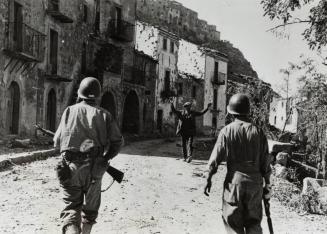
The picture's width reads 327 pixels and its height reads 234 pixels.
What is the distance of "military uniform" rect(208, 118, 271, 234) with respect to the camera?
16.0ft

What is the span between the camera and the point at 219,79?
4616 centimetres

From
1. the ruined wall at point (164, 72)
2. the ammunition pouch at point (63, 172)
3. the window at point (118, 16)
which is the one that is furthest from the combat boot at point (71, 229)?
the ruined wall at point (164, 72)

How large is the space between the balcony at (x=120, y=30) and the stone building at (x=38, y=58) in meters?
2.80

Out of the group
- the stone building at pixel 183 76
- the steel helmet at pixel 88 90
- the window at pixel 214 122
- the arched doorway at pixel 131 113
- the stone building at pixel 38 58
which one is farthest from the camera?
the window at pixel 214 122

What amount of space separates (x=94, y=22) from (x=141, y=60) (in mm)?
6875

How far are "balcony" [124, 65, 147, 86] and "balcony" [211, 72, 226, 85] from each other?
536 inches

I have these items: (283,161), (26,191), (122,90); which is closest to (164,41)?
(122,90)

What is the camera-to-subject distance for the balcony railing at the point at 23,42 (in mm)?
17391

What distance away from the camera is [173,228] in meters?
6.56

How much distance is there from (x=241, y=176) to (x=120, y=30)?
25398 millimetres

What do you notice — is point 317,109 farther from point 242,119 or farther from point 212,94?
point 212,94

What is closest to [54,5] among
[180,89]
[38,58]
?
[38,58]

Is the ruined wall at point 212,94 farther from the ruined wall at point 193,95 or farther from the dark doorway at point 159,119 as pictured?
the dark doorway at point 159,119

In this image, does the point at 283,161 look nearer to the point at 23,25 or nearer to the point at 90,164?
the point at 90,164
